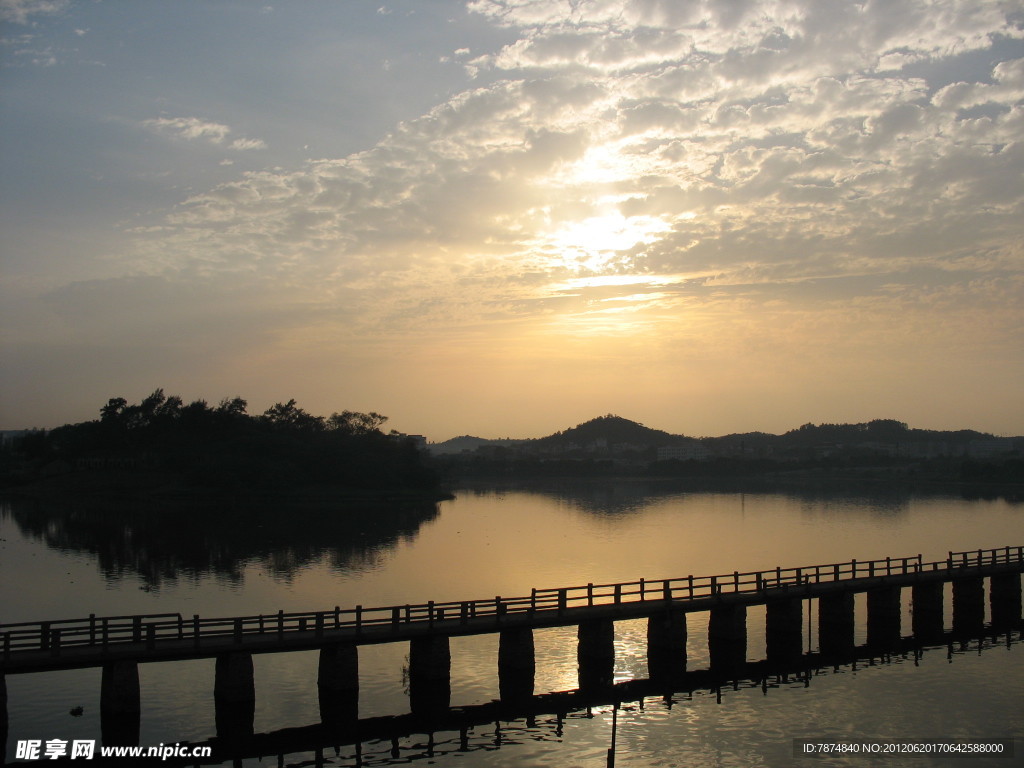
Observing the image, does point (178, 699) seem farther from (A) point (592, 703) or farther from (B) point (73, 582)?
(B) point (73, 582)

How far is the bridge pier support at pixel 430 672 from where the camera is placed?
30.6 meters

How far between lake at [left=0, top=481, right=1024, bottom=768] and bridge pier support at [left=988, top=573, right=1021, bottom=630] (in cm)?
455

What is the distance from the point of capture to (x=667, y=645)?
3519 cm

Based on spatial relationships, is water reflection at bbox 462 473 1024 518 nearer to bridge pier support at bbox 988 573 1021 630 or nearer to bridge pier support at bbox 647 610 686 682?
bridge pier support at bbox 988 573 1021 630

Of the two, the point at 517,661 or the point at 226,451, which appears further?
the point at 226,451

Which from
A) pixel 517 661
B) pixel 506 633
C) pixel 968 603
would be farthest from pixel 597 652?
pixel 968 603

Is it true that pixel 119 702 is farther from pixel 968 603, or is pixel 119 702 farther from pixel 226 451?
pixel 226 451

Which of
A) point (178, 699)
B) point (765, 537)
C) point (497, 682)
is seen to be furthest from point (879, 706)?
point (765, 537)

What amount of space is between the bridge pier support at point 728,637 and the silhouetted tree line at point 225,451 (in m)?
115

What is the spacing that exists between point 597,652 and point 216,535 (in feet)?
221

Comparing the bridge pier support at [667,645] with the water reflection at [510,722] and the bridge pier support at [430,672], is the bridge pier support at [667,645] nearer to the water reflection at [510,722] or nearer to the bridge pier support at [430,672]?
the water reflection at [510,722]

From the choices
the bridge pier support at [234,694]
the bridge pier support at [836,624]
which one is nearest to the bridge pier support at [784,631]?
the bridge pier support at [836,624]

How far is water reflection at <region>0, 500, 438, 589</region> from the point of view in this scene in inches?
2670

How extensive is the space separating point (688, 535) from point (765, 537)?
25.8 feet
